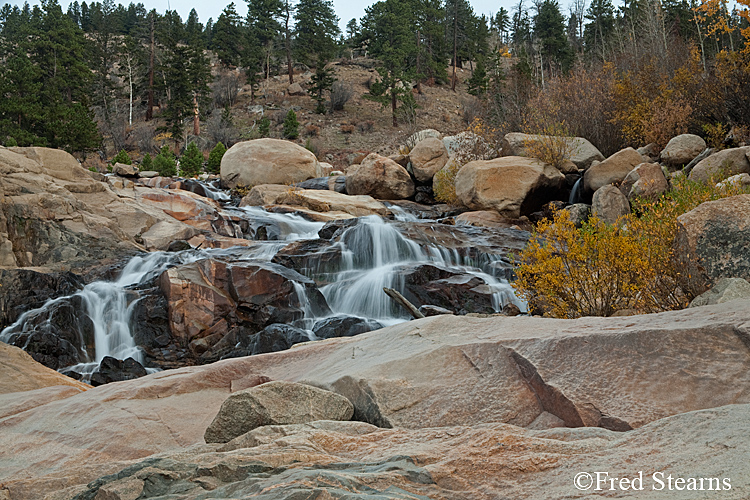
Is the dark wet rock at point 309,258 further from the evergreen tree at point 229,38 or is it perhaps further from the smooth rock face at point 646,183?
the evergreen tree at point 229,38

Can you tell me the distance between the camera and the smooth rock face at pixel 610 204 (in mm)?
12398

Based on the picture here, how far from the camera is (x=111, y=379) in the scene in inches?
292

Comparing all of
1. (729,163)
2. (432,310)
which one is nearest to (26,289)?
(432,310)

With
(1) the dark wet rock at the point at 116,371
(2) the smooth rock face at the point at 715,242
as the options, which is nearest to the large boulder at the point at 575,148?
(2) the smooth rock face at the point at 715,242

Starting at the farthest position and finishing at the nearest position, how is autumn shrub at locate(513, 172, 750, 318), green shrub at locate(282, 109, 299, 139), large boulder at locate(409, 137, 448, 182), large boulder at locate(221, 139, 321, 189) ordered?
green shrub at locate(282, 109, 299, 139), large boulder at locate(221, 139, 321, 189), large boulder at locate(409, 137, 448, 182), autumn shrub at locate(513, 172, 750, 318)

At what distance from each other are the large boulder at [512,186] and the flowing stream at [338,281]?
384 cm

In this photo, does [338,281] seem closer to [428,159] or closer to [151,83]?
[428,159]

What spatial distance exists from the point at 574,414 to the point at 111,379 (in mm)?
6505

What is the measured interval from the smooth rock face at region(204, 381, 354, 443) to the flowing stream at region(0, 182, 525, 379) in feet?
16.7

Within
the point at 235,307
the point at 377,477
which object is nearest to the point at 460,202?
the point at 235,307

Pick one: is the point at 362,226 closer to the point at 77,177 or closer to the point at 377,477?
the point at 77,177

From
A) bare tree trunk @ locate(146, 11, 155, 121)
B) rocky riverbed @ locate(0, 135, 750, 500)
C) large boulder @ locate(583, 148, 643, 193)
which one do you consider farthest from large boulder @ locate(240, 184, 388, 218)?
bare tree trunk @ locate(146, 11, 155, 121)

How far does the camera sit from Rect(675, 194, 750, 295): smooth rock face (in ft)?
17.2

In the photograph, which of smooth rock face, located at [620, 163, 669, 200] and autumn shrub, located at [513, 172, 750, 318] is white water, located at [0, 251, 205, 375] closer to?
autumn shrub, located at [513, 172, 750, 318]
